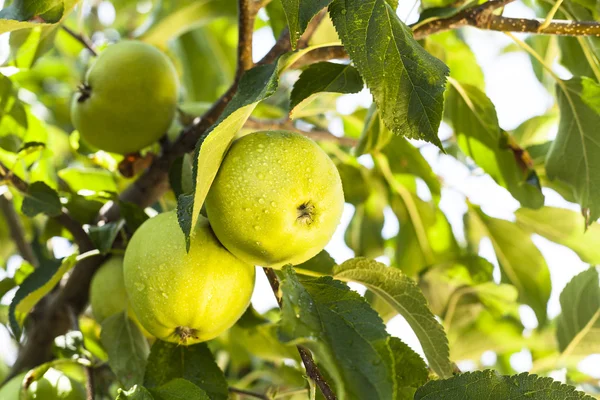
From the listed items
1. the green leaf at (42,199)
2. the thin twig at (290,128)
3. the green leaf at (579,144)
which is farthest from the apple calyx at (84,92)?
the green leaf at (579,144)

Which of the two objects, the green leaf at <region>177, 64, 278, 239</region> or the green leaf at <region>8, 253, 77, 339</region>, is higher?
the green leaf at <region>177, 64, 278, 239</region>

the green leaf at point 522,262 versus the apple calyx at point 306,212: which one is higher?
the apple calyx at point 306,212

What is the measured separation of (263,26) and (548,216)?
1070mm

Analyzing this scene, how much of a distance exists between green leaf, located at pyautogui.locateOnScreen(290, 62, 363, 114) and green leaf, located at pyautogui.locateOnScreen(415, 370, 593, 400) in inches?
16.7

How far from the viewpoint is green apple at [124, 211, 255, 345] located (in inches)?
33.4

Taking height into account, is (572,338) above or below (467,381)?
below

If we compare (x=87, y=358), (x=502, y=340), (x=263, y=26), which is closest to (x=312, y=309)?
(x=87, y=358)

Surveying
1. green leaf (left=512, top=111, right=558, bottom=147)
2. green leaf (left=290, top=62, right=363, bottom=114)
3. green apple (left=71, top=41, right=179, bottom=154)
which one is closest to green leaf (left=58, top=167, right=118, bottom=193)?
green apple (left=71, top=41, right=179, bottom=154)

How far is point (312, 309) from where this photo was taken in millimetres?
708

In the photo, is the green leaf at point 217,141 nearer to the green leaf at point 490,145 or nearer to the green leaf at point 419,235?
the green leaf at point 490,145

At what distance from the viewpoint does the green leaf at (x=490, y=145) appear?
1257 mm

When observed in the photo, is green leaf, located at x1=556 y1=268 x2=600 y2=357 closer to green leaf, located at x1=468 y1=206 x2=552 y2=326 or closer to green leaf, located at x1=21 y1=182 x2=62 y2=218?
green leaf, located at x1=468 y1=206 x2=552 y2=326

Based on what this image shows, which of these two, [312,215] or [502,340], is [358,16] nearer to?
[312,215]

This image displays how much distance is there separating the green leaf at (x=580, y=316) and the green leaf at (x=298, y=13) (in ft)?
3.35
